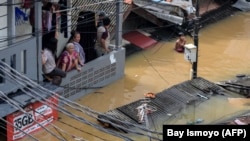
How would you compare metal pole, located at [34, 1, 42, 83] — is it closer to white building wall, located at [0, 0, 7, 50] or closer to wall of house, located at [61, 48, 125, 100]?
white building wall, located at [0, 0, 7, 50]

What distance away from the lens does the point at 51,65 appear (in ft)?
48.2

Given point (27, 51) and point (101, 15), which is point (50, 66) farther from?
point (101, 15)

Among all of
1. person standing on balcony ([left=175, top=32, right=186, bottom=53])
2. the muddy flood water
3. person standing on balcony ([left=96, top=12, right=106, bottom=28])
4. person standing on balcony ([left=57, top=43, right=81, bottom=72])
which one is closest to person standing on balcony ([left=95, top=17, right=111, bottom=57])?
person standing on balcony ([left=96, top=12, right=106, bottom=28])

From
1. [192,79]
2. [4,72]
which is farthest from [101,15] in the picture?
[4,72]

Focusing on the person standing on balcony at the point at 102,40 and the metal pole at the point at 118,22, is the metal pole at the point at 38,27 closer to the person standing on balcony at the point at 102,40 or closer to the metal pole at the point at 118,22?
the person standing on balcony at the point at 102,40

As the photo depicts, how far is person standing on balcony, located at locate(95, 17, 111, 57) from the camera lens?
55.1 feet

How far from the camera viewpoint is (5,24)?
13836 mm

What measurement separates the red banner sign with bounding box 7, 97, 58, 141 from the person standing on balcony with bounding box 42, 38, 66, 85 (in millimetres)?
765

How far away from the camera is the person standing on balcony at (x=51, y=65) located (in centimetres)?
1454

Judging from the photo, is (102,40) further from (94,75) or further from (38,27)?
(38,27)

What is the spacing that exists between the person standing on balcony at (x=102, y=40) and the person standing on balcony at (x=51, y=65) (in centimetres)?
203

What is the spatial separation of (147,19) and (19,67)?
8.65 m

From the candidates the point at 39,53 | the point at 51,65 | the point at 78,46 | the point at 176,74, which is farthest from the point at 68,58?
the point at 176,74

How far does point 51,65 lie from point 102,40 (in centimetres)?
249
